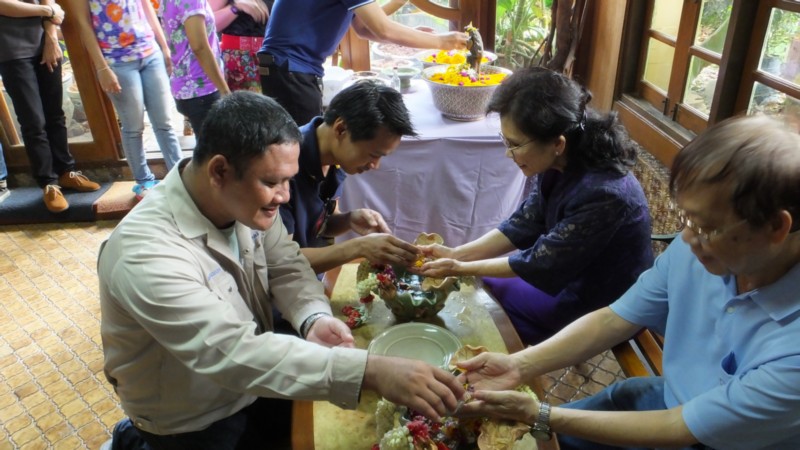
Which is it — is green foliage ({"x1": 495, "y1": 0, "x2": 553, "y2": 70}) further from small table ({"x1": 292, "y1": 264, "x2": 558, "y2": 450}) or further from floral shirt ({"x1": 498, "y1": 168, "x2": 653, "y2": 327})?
small table ({"x1": 292, "y1": 264, "x2": 558, "y2": 450})

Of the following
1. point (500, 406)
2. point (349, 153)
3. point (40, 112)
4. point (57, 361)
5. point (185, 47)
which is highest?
point (185, 47)

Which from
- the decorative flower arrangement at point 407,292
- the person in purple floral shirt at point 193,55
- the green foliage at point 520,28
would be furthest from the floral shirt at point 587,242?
the green foliage at point 520,28

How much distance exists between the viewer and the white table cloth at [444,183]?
8.10 feet

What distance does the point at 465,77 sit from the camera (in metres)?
2.58

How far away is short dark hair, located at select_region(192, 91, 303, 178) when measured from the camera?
1.17 metres

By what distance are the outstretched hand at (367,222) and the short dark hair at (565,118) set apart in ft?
2.06

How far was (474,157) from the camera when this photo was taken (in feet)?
8.21

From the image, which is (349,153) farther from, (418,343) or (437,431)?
(437,431)

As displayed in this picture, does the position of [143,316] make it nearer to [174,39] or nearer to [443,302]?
[443,302]

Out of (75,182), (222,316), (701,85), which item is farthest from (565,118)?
(75,182)

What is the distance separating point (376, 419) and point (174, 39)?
255cm

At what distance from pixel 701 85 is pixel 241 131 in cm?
218

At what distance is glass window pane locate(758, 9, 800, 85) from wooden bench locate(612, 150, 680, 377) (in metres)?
0.59

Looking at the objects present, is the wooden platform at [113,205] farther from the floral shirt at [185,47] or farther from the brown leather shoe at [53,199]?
the floral shirt at [185,47]
